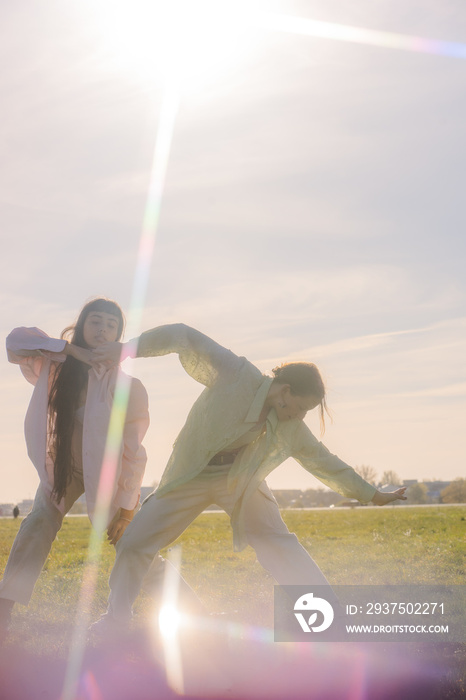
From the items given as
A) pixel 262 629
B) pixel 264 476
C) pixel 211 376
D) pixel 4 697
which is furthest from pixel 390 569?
pixel 4 697

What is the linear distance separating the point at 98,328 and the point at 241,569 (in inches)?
200

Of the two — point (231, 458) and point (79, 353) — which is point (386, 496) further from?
point (79, 353)

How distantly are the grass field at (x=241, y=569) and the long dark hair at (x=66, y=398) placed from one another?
127 cm

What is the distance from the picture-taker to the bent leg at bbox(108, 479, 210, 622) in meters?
5.84

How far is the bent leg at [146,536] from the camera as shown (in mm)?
5840

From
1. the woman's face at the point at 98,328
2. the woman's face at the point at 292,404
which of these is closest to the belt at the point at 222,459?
the woman's face at the point at 292,404

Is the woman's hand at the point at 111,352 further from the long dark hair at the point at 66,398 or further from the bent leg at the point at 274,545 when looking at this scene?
the bent leg at the point at 274,545

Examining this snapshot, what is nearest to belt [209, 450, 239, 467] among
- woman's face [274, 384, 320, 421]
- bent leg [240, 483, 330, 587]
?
bent leg [240, 483, 330, 587]

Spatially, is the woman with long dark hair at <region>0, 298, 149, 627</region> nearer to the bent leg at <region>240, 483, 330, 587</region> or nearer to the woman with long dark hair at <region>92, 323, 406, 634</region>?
the woman with long dark hair at <region>92, 323, 406, 634</region>

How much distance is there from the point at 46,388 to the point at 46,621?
6.71 feet

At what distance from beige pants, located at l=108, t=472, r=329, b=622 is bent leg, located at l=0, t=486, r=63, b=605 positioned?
2.28ft

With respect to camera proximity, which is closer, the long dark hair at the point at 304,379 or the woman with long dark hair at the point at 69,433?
the long dark hair at the point at 304,379

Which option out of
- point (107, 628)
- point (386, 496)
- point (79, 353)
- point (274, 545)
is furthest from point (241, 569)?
point (79, 353)

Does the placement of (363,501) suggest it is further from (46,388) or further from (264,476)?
(46,388)
